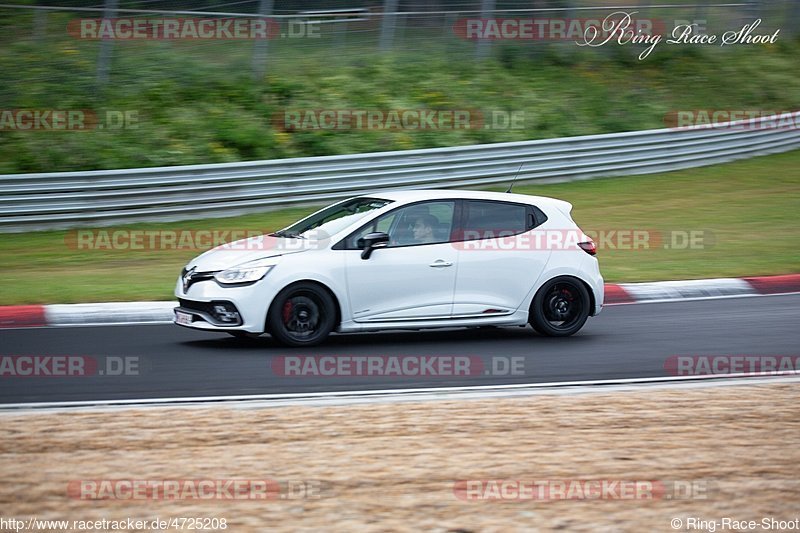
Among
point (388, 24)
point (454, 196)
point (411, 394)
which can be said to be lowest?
point (411, 394)

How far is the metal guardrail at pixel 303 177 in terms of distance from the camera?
16922mm

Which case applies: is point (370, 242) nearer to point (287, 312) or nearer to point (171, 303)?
point (287, 312)

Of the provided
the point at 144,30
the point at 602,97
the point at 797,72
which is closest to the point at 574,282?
the point at 144,30

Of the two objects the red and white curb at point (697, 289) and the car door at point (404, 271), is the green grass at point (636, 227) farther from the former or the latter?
the car door at point (404, 271)

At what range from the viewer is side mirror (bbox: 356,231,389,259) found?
32.6 ft

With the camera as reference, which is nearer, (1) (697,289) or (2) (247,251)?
(2) (247,251)

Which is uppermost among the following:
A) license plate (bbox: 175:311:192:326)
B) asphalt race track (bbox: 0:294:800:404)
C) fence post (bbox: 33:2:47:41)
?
fence post (bbox: 33:2:47:41)

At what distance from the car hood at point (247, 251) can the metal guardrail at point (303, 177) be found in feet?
25.0

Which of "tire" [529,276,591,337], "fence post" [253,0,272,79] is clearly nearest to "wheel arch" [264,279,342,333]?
"tire" [529,276,591,337]

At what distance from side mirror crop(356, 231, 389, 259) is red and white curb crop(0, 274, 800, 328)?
2889mm

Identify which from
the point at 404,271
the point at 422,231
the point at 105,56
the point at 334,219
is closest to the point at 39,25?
the point at 105,56

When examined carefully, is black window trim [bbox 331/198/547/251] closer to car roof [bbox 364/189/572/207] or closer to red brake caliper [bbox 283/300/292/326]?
car roof [bbox 364/189/572/207]

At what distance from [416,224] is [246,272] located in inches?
67.8

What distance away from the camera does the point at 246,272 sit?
9609 mm
